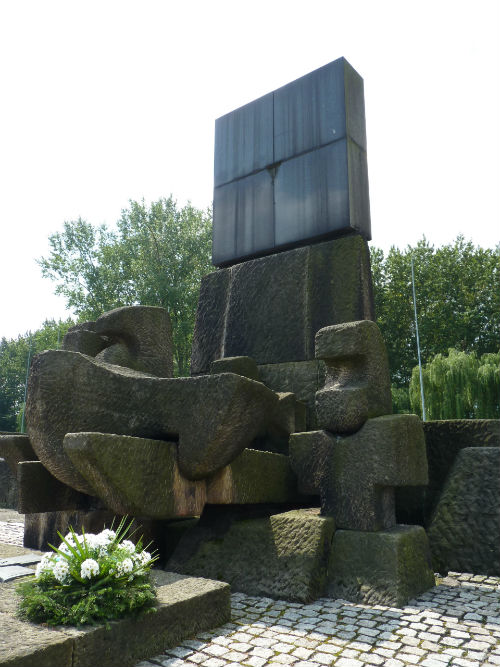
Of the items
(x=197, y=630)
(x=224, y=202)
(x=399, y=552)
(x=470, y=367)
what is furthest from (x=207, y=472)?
(x=470, y=367)

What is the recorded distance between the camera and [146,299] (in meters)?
22.9

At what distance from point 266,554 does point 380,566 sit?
793 millimetres

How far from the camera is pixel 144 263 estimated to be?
76.4ft

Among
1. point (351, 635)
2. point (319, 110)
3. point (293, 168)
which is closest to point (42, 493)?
point (351, 635)

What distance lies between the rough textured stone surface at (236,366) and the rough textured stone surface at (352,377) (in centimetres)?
109

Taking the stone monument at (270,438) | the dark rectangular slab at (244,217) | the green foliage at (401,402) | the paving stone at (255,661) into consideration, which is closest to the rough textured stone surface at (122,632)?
the paving stone at (255,661)

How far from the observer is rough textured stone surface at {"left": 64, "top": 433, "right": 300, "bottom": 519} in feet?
11.2

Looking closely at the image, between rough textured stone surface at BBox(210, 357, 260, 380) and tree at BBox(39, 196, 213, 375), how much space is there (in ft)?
57.2

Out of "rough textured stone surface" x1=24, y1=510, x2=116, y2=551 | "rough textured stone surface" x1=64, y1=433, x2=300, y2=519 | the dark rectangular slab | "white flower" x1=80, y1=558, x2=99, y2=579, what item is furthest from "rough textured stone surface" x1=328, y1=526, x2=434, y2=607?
the dark rectangular slab

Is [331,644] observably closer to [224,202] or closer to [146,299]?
[224,202]

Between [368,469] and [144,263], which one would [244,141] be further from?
[144,263]

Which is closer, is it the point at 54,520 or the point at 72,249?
the point at 54,520

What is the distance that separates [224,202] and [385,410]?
379 centimetres

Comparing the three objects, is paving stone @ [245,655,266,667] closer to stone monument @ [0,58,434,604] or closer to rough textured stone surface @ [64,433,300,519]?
stone monument @ [0,58,434,604]
